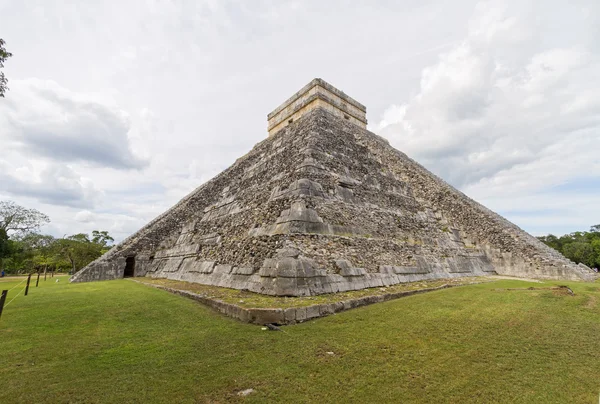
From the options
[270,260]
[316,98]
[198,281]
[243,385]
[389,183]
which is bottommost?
[243,385]

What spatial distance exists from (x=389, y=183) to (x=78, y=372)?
11.6 m

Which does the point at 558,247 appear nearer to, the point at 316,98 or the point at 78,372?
the point at 316,98

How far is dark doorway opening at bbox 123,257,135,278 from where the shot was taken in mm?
14484

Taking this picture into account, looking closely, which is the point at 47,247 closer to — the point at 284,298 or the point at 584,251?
the point at 284,298

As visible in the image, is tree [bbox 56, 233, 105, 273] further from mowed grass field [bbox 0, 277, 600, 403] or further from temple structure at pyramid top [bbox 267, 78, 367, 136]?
mowed grass field [bbox 0, 277, 600, 403]

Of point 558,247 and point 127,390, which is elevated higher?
point 558,247

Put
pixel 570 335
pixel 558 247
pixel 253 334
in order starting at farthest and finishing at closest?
pixel 558 247 → pixel 253 334 → pixel 570 335

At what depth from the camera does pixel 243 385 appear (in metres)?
2.97

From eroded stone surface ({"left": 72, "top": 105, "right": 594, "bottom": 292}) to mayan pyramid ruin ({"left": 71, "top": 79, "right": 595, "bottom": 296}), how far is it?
0.04 metres

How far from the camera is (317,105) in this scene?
583 inches

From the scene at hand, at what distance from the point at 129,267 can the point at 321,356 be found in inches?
568

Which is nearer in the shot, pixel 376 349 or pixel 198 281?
pixel 376 349

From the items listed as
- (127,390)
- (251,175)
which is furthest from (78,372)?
(251,175)

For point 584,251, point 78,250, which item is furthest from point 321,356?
point 584,251
